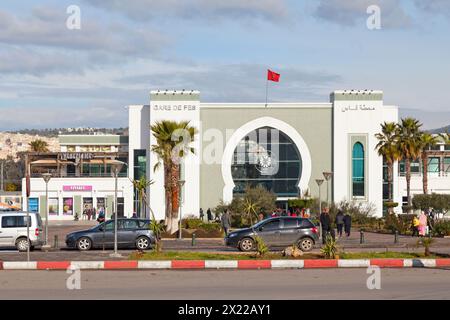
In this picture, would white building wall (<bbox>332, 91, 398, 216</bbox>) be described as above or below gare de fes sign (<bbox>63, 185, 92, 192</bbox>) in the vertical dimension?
above

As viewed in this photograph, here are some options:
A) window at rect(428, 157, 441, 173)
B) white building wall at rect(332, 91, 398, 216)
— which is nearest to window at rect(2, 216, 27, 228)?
white building wall at rect(332, 91, 398, 216)

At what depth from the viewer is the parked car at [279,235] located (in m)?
30.9

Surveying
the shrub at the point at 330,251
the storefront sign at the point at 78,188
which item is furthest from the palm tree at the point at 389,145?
the shrub at the point at 330,251

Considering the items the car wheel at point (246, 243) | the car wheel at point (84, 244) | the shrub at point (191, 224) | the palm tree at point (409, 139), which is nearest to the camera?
the car wheel at point (246, 243)

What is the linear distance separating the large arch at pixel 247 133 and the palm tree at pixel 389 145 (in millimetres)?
6598

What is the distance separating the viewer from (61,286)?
18.9m

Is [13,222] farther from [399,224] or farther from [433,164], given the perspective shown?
[433,164]

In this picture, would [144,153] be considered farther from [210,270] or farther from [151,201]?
[210,270]

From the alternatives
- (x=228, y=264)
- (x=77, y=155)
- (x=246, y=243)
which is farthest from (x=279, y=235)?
(x=77, y=155)

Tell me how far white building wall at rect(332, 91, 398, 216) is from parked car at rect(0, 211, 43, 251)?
44.2 meters

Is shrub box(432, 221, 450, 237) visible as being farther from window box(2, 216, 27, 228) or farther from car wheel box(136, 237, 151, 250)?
window box(2, 216, 27, 228)

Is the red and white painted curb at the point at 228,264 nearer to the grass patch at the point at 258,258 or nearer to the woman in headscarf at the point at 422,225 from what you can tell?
the grass patch at the point at 258,258

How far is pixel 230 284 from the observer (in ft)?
64.3

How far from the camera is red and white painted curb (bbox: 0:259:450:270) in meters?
23.6
